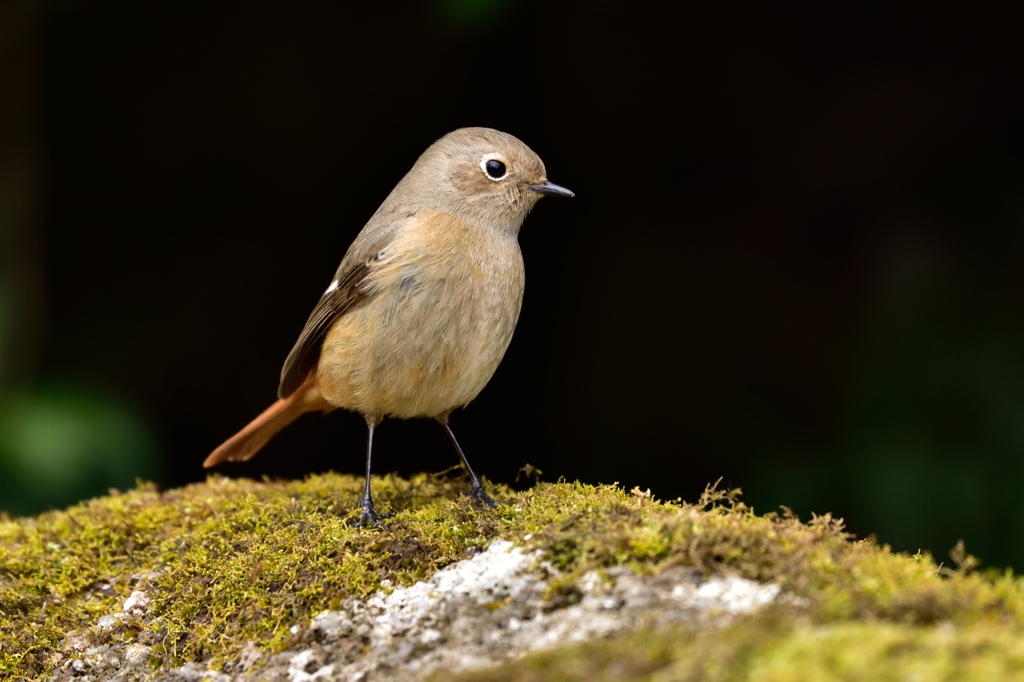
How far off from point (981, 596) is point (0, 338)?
4.88 metres

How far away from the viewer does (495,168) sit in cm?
416

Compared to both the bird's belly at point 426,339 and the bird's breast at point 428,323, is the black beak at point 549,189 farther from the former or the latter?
the bird's belly at point 426,339

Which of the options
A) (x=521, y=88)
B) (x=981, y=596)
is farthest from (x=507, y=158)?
(x=981, y=596)

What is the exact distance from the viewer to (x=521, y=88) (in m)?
6.04

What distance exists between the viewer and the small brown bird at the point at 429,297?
362 cm

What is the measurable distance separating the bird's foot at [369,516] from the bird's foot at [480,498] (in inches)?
13.9

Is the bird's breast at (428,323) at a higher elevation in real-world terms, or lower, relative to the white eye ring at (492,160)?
lower

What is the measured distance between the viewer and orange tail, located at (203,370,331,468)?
4.27 metres

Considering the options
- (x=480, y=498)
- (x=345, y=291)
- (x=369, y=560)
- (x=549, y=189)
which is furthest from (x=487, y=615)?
(x=549, y=189)

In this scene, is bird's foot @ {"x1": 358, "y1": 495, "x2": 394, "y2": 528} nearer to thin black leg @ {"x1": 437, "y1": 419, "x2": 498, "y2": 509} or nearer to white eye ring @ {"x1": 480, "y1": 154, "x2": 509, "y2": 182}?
thin black leg @ {"x1": 437, "y1": 419, "x2": 498, "y2": 509}

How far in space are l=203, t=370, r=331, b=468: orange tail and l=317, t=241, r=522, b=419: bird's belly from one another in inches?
18.6

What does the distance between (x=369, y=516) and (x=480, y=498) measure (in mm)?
491

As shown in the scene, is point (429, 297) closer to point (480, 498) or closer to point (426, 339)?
point (426, 339)

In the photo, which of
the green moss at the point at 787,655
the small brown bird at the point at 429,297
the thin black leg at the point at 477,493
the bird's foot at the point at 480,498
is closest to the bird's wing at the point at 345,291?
the small brown bird at the point at 429,297
